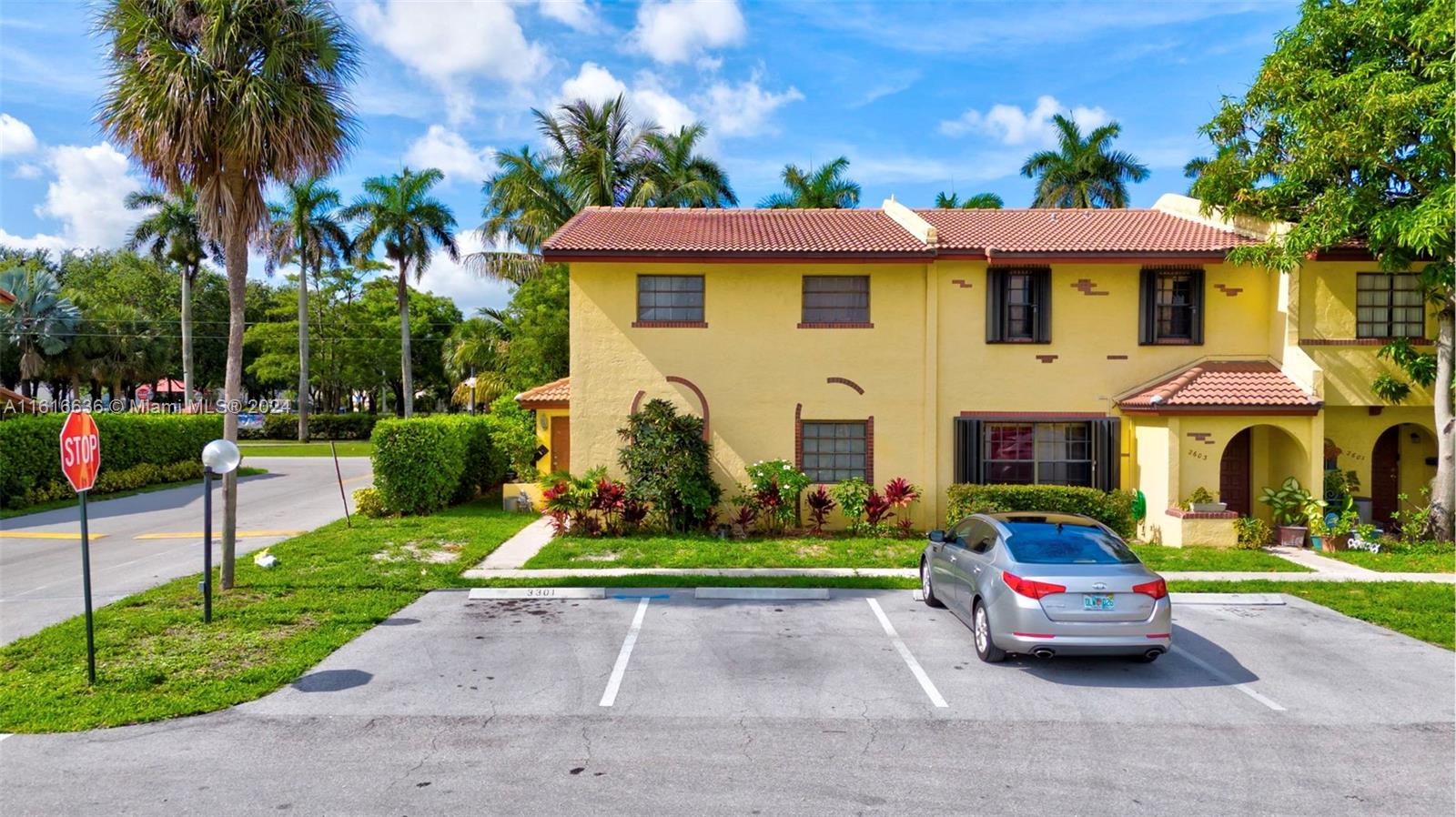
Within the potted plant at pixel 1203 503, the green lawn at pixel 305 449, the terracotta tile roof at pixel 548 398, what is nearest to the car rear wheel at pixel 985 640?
the potted plant at pixel 1203 503

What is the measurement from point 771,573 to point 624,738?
19.3 ft

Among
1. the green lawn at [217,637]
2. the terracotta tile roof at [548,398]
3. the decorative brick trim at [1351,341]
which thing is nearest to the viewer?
the green lawn at [217,637]

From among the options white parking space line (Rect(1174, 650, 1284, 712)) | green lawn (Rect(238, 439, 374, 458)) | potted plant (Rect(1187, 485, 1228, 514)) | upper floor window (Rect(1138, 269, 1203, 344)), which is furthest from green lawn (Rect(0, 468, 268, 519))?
upper floor window (Rect(1138, 269, 1203, 344))

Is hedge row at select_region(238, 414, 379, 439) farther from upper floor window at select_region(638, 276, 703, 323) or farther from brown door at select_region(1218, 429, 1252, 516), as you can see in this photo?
brown door at select_region(1218, 429, 1252, 516)

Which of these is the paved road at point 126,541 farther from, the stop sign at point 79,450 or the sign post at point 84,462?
the stop sign at point 79,450

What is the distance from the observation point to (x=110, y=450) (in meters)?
22.5

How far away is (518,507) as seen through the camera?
59.9 feet

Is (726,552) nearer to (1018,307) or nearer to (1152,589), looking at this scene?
(1152,589)

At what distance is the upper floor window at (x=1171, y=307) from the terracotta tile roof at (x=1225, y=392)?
0.84 metres

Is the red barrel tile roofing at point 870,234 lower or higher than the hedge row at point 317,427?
higher

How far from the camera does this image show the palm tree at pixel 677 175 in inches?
1121

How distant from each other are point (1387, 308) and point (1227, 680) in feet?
40.0

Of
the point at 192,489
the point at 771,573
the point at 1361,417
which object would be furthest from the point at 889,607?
the point at 192,489

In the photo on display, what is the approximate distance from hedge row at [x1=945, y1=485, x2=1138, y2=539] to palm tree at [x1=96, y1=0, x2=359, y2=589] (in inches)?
478
